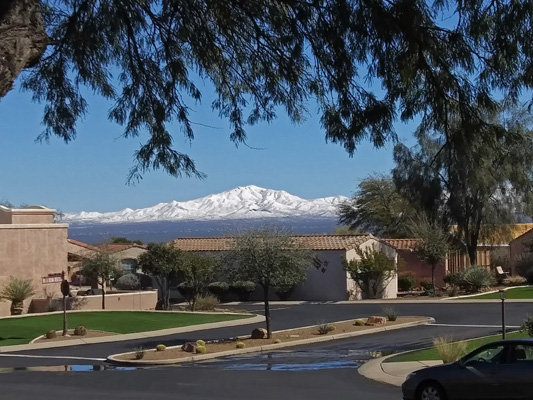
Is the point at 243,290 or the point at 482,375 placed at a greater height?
the point at 482,375

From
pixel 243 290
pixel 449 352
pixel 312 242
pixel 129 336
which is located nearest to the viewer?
pixel 449 352

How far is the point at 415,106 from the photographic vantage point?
397 inches

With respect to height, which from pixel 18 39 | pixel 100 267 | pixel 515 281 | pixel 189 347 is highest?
pixel 18 39

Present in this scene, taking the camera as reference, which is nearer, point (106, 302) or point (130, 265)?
point (106, 302)

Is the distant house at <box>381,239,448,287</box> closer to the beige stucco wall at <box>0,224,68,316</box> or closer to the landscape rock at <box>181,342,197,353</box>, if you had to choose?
the beige stucco wall at <box>0,224,68,316</box>

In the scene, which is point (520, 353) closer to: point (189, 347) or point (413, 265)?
point (189, 347)

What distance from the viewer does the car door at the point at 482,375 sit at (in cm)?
1463

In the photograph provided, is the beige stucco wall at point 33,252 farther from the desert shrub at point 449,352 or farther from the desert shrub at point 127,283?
the desert shrub at point 449,352

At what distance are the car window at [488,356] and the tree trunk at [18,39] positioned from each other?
34.4 feet

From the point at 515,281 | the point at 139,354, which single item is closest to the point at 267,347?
the point at 139,354

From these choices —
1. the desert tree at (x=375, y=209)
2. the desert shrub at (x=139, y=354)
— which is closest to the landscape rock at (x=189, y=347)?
the desert shrub at (x=139, y=354)

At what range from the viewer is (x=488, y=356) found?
15227 mm

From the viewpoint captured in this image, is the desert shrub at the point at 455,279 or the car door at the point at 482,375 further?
the desert shrub at the point at 455,279

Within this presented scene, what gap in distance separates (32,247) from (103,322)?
7.36 meters
